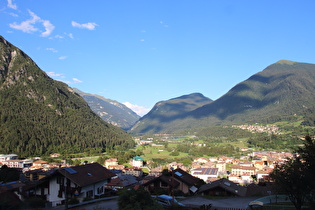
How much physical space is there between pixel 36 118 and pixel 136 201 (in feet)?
482

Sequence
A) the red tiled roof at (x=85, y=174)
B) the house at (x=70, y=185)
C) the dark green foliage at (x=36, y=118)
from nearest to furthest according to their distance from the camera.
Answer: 1. the house at (x=70, y=185)
2. the red tiled roof at (x=85, y=174)
3. the dark green foliage at (x=36, y=118)

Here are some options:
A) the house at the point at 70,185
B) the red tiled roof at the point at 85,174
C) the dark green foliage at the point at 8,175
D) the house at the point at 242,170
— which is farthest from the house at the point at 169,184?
the house at the point at 242,170

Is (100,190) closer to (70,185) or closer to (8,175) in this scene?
(70,185)

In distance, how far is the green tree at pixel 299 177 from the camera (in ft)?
57.4

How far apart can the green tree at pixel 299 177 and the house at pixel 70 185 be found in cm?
1541

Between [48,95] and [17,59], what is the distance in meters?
32.9

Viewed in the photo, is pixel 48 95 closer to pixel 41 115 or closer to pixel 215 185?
pixel 41 115

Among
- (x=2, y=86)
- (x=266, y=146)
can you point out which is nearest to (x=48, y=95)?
(x=2, y=86)

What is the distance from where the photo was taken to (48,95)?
172 m

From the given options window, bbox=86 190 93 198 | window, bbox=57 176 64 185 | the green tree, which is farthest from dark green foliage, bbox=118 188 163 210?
window, bbox=57 176 64 185

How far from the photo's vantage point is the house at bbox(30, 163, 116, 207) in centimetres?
2314

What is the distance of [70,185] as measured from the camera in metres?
23.4

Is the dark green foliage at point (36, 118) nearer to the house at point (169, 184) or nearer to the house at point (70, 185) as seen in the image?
the house at point (169, 184)

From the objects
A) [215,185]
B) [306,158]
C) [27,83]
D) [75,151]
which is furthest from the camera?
[27,83]
